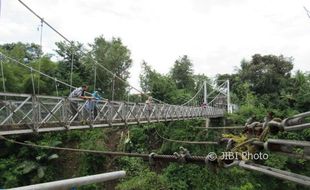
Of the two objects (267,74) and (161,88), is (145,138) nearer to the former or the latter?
(161,88)

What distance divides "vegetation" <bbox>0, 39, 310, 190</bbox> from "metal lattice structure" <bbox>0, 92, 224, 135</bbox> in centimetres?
132

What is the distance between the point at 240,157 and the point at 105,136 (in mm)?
12538

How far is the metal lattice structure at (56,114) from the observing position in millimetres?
4629

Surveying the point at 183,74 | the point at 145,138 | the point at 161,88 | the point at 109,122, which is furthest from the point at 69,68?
the point at 109,122

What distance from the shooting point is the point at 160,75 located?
20.1m

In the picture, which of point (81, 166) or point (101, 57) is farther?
point (101, 57)

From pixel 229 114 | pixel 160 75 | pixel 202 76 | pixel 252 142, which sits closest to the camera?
pixel 252 142

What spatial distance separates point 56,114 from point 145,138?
323 inches

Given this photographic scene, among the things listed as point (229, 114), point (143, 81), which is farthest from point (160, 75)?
point (229, 114)

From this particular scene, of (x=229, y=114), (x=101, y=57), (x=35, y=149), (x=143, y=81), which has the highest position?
(x=101, y=57)

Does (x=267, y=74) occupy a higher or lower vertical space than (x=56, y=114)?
higher

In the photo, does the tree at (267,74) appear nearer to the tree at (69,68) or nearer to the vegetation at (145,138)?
the vegetation at (145,138)

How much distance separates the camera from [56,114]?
5.41 meters

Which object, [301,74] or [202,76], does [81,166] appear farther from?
[202,76]
